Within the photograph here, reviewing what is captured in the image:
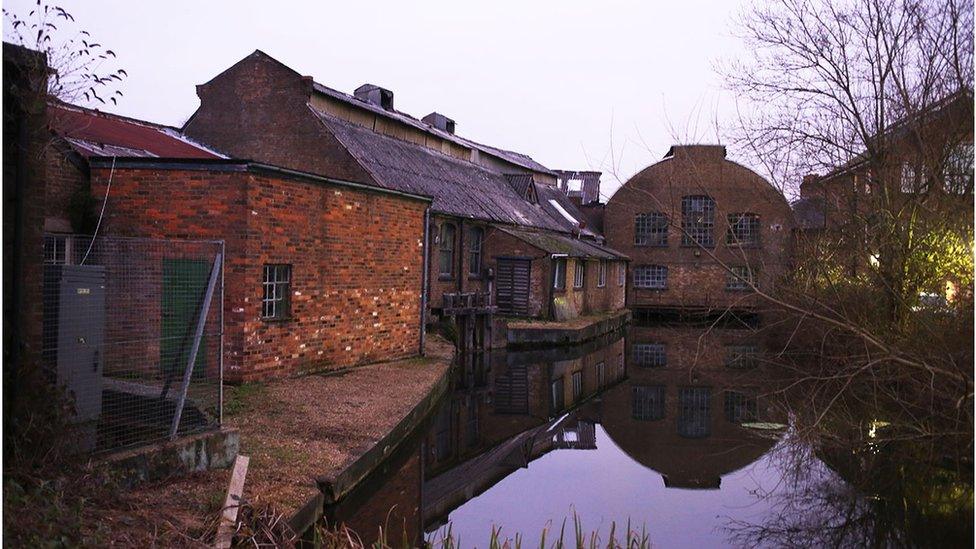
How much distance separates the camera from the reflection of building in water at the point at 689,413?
11.1 metres

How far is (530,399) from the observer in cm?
1574

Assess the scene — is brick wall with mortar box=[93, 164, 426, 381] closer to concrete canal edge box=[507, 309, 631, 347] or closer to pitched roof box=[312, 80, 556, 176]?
concrete canal edge box=[507, 309, 631, 347]

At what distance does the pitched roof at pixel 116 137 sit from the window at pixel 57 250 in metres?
1.41

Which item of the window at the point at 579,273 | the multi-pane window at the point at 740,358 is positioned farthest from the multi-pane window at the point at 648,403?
the window at the point at 579,273

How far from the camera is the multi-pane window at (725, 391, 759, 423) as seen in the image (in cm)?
1397

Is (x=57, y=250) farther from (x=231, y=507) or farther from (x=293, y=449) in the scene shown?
(x=231, y=507)

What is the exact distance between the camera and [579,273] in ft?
99.5

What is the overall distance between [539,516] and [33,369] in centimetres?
507

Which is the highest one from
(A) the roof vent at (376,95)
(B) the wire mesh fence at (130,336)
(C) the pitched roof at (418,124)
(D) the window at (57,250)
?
(A) the roof vent at (376,95)

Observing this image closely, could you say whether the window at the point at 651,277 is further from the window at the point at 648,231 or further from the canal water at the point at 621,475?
the canal water at the point at 621,475

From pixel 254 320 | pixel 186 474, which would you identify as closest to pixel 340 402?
pixel 254 320

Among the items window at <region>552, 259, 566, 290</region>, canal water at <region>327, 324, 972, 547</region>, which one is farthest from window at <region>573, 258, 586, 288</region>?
canal water at <region>327, 324, 972, 547</region>

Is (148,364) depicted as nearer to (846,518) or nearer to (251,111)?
(846,518)

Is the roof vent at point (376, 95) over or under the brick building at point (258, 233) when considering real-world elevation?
over
